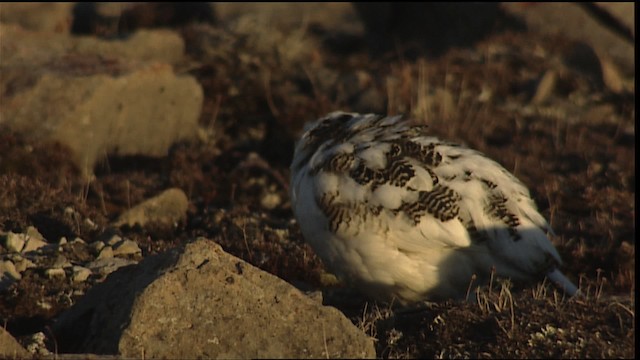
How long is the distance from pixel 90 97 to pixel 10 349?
5.68 metres

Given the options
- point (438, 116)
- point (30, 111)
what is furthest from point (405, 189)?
point (438, 116)

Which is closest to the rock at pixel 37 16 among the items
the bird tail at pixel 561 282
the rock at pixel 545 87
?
the rock at pixel 545 87

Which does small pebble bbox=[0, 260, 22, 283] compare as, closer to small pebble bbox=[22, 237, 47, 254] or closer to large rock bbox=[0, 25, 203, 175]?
small pebble bbox=[22, 237, 47, 254]

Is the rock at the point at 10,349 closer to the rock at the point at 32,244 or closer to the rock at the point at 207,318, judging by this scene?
the rock at the point at 207,318

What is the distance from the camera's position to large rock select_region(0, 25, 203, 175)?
33.5 ft

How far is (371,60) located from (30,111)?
5626mm

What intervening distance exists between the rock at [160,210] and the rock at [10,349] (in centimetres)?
374

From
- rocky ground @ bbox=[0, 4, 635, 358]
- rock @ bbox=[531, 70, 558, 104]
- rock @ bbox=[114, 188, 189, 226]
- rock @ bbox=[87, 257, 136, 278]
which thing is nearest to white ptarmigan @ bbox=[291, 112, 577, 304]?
rocky ground @ bbox=[0, 4, 635, 358]

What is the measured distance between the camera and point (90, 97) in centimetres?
1041

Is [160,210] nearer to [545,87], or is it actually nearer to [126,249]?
[126,249]

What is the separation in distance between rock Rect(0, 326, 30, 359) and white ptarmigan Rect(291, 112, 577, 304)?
2.32m

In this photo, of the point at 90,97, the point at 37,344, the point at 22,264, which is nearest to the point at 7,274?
the point at 22,264

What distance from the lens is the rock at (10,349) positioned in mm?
4949

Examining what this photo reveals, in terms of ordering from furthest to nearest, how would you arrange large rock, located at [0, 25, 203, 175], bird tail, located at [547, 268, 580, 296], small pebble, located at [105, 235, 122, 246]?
large rock, located at [0, 25, 203, 175]
small pebble, located at [105, 235, 122, 246]
bird tail, located at [547, 268, 580, 296]
